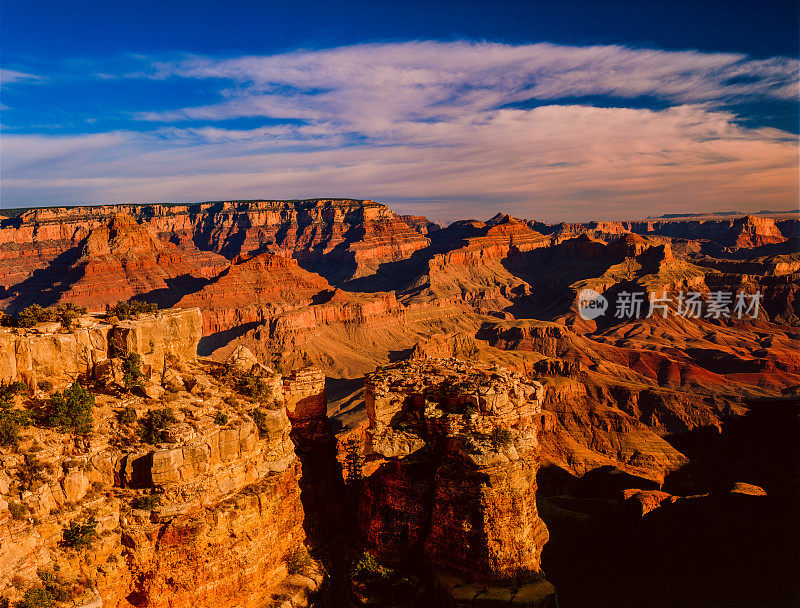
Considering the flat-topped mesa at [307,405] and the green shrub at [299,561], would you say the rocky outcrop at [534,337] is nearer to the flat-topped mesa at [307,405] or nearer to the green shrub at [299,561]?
the flat-topped mesa at [307,405]

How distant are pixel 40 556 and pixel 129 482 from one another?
3328 mm

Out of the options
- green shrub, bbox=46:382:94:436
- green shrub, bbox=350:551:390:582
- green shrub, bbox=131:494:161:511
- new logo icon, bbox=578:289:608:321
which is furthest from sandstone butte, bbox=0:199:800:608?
new logo icon, bbox=578:289:608:321

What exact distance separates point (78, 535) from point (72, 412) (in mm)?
4327

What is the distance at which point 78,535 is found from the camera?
18.0 meters

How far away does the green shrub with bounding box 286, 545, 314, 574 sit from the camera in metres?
24.1

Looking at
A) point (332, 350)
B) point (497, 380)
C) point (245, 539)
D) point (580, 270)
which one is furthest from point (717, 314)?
point (245, 539)

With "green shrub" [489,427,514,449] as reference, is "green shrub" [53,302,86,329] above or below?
above

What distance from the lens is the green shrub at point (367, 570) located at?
2428 centimetres

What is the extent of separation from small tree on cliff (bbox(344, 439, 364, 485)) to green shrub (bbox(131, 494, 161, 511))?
12069mm

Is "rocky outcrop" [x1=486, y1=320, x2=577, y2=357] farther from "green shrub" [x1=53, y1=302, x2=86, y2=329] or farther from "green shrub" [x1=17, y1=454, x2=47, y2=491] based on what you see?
"green shrub" [x1=17, y1=454, x2=47, y2=491]

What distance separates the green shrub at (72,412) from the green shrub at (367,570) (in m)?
13.3

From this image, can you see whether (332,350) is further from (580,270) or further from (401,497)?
(580,270)

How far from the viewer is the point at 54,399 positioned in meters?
19.6

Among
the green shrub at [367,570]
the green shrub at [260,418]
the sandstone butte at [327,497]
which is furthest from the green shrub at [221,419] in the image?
the green shrub at [367,570]
